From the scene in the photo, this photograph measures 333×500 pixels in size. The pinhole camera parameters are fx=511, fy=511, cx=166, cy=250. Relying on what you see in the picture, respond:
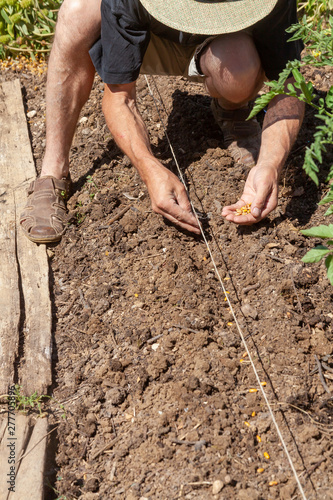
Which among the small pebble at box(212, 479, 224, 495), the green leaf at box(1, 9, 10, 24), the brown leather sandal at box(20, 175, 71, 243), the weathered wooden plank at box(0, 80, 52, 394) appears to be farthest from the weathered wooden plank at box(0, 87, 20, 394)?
the green leaf at box(1, 9, 10, 24)

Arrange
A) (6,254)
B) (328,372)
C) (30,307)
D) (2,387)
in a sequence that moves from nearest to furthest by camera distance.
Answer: (328,372), (2,387), (30,307), (6,254)

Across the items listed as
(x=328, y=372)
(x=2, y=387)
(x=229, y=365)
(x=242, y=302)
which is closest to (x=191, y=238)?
(x=242, y=302)

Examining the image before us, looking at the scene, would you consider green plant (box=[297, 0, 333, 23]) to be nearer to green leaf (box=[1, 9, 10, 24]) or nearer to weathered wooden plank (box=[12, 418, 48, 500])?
green leaf (box=[1, 9, 10, 24])

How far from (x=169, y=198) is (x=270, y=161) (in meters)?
0.48

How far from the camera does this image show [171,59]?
8.82ft

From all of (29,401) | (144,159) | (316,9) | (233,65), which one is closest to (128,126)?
(144,159)

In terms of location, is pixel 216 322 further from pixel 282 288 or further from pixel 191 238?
pixel 191 238

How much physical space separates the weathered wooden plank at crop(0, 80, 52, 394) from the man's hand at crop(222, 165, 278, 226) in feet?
3.12

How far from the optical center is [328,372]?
73.1 inches

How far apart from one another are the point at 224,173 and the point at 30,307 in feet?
3.86

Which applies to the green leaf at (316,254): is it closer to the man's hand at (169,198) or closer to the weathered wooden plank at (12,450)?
the man's hand at (169,198)

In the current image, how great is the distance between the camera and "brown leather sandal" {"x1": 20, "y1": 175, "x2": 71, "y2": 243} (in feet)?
8.57

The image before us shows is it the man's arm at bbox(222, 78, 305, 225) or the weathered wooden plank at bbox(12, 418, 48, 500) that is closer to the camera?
the weathered wooden plank at bbox(12, 418, 48, 500)

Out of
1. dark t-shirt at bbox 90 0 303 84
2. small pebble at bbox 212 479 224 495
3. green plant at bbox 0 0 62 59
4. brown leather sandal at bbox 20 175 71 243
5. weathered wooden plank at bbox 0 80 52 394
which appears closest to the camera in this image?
small pebble at bbox 212 479 224 495
